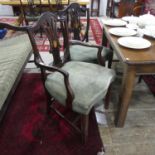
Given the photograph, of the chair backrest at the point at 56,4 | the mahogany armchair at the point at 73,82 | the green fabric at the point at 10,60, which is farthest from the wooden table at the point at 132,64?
the chair backrest at the point at 56,4

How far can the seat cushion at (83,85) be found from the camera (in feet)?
3.79

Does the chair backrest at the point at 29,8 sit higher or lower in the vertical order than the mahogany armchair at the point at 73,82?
higher

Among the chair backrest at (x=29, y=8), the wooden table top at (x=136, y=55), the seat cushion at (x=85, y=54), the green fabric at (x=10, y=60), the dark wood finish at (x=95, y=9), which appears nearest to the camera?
the wooden table top at (x=136, y=55)

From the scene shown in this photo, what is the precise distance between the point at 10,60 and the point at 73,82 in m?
0.70

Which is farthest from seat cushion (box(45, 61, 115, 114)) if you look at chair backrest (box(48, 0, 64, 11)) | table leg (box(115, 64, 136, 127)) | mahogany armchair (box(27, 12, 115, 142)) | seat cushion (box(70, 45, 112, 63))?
chair backrest (box(48, 0, 64, 11))

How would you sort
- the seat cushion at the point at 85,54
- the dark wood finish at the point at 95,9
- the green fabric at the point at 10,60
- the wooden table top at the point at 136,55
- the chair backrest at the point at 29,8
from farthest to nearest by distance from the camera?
the dark wood finish at the point at 95,9
the chair backrest at the point at 29,8
the seat cushion at the point at 85,54
the green fabric at the point at 10,60
the wooden table top at the point at 136,55

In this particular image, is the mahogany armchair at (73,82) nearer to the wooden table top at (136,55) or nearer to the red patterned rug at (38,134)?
the red patterned rug at (38,134)

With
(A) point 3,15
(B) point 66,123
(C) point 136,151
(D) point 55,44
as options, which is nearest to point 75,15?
(D) point 55,44

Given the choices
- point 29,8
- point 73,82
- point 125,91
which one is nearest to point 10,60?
point 73,82

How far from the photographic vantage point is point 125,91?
1280mm

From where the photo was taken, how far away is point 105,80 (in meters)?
1.32

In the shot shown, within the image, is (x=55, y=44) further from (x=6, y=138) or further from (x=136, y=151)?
(x=136, y=151)

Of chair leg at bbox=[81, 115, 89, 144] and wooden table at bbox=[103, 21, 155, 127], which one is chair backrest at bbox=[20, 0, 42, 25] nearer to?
wooden table at bbox=[103, 21, 155, 127]

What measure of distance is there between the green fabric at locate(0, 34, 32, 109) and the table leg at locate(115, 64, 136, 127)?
2.95 feet
